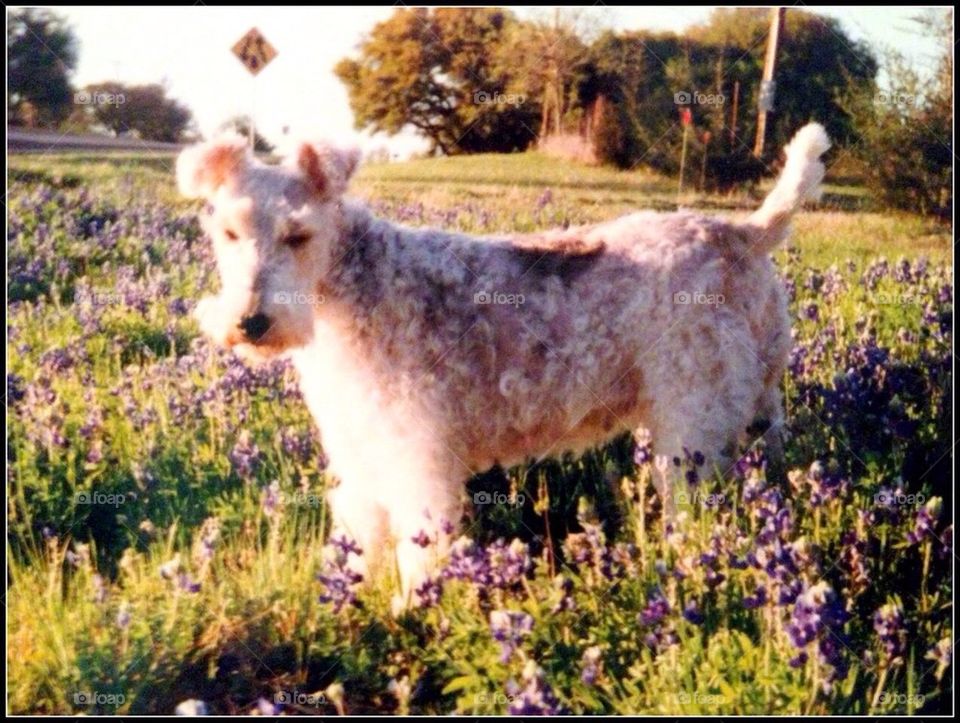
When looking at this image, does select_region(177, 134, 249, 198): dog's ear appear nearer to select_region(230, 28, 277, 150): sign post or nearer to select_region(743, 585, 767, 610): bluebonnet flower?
select_region(230, 28, 277, 150): sign post

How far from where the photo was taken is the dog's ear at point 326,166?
3902 mm

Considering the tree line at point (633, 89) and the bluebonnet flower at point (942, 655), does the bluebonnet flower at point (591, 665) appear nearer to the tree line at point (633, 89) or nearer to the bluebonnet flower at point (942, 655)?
the bluebonnet flower at point (942, 655)

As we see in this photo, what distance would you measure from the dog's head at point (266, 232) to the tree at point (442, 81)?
1.97ft

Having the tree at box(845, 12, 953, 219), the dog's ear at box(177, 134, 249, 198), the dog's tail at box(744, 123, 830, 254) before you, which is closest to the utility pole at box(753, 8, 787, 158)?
the dog's tail at box(744, 123, 830, 254)

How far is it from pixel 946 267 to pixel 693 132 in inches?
58.7

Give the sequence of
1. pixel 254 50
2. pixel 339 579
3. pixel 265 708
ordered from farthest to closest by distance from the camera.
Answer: pixel 254 50 → pixel 339 579 → pixel 265 708

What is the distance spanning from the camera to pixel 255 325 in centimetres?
365

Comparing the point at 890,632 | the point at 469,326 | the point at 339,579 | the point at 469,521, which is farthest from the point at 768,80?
the point at 339,579

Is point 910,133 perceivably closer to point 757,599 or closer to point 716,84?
point 716,84

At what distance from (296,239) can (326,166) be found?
33 centimetres

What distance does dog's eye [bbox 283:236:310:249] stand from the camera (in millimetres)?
3820

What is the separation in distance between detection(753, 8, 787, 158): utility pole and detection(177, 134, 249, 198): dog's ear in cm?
252

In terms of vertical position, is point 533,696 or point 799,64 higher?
point 799,64

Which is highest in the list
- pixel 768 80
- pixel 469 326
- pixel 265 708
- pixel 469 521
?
pixel 768 80
